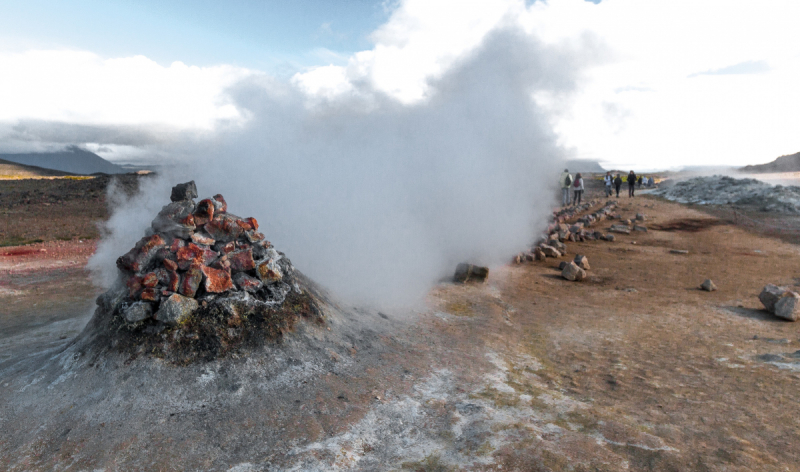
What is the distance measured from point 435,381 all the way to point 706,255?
9.56 metres

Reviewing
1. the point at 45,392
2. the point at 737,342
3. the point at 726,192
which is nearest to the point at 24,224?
the point at 45,392

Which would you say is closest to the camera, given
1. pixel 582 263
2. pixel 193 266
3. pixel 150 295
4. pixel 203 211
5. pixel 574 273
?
pixel 150 295

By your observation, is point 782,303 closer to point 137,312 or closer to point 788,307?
point 788,307

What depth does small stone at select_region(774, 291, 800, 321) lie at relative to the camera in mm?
5691

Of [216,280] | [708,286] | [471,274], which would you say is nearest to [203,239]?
[216,280]

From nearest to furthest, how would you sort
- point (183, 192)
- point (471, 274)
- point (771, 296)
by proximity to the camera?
point (183, 192) → point (771, 296) → point (471, 274)

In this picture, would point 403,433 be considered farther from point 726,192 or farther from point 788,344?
point 726,192

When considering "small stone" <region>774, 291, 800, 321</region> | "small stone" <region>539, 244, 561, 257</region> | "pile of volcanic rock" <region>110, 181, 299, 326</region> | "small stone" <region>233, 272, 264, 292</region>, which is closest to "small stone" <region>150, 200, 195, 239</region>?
"pile of volcanic rock" <region>110, 181, 299, 326</region>

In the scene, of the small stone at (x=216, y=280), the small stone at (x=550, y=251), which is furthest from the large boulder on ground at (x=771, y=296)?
the small stone at (x=216, y=280)

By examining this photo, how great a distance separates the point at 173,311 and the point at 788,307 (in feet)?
24.1

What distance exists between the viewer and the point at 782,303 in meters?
5.80

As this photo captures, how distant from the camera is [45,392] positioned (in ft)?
10.8

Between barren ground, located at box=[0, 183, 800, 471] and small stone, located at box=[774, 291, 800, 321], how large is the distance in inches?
6.9

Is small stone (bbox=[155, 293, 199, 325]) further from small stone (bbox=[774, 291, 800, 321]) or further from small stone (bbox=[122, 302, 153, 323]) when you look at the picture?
small stone (bbox=[774, 291, 800, 321])
